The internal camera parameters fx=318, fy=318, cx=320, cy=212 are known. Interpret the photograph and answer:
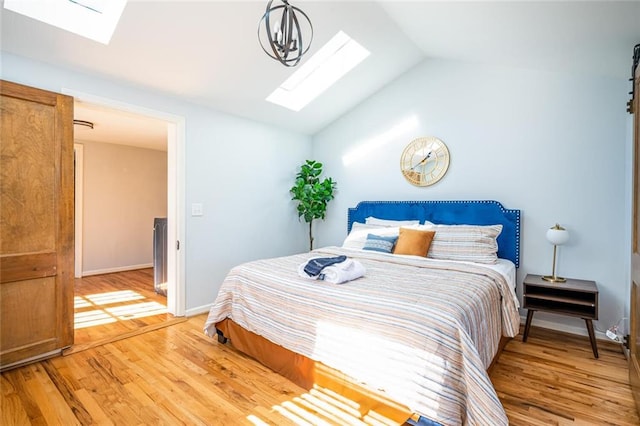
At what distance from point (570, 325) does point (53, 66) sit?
5.15 metres

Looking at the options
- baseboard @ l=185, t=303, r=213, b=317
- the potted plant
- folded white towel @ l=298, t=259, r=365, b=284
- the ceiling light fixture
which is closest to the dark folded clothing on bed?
folded white towel @ l=298, t=259, r=365, b=284

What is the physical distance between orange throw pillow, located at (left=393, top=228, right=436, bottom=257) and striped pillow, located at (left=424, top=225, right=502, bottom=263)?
0.09m

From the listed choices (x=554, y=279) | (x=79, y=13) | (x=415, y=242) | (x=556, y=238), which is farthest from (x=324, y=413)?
(x=79, y=13)

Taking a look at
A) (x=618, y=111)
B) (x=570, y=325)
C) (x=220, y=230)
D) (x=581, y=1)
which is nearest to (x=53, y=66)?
(x=220, y=230)

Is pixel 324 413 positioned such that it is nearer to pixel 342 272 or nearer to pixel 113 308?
pixel 342 272

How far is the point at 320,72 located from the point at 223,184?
A: 1804 mm

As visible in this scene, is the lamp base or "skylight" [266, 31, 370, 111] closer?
the lamp base

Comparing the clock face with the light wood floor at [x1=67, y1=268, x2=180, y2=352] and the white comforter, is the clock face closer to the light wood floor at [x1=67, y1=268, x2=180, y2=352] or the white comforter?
the white comforter

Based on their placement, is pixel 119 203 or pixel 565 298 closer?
pixel 565 298

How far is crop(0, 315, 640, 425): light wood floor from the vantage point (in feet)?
6.05

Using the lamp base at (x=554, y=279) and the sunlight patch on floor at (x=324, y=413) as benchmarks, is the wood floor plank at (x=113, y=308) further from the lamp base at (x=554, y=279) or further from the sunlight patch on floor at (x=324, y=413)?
the lamp base at (x=554, y=279)

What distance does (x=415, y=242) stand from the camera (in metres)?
3.19

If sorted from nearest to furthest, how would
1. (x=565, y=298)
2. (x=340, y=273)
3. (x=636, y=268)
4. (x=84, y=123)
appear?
(x=636, y=268)
(x=340, y=273)
(x=565, y=298)
(x=84, y=123)

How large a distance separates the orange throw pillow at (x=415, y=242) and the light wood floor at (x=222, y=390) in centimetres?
110
